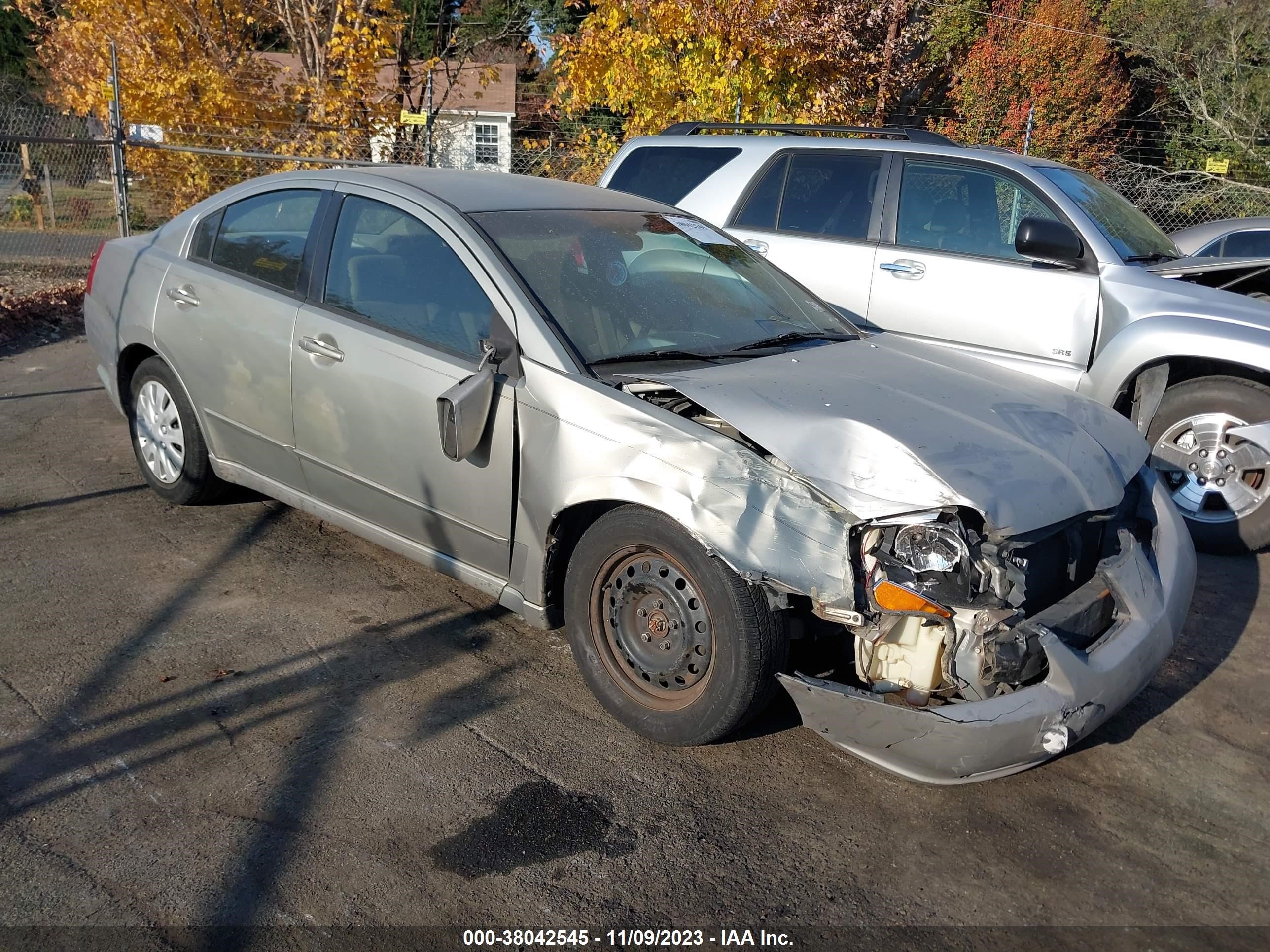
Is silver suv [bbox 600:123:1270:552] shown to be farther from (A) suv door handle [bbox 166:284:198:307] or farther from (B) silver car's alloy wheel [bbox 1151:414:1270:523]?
(A) suv door handle [bbox 166:284:198:307]

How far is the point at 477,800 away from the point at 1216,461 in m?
4.37

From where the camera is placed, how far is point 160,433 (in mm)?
5324

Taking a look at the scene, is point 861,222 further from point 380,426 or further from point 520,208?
point 380,426

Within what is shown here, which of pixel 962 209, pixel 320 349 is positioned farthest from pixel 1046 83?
pixel 320 349

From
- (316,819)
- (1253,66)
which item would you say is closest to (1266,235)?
(316,819)

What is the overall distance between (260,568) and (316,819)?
77.7 inches

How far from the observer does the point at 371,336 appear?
415cm

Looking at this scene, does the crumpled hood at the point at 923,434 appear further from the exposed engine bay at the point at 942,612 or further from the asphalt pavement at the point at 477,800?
the asphalt pavement at the point at 477,800

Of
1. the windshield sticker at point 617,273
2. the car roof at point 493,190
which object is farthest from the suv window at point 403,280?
the windshield sticker at point 617,273

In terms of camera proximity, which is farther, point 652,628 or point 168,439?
point 168,439

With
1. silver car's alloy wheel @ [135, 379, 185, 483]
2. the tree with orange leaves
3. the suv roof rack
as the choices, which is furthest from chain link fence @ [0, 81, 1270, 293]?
silver car's alloy wheel @ [135, 379, 185, 483]

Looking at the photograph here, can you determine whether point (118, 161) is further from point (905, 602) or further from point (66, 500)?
point (905, 602)

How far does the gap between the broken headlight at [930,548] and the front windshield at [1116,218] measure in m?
3.51

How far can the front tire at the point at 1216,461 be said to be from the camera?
18.0 feet
